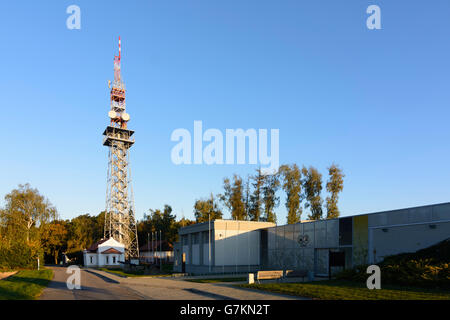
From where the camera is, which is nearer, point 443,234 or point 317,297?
point 317,297

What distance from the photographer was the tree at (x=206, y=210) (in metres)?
67.4

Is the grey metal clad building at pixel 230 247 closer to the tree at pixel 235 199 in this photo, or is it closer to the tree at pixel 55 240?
the tree at pixel 235 199

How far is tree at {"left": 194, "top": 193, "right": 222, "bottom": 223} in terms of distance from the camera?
221 feet

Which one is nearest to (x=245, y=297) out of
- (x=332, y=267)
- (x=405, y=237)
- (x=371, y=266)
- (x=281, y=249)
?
(x=371, y=266)

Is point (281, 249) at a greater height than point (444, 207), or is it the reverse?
point (444, 207)

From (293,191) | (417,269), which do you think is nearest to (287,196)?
(293,191)

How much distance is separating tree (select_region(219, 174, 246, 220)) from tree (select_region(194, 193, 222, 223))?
6.60m

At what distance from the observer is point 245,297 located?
15.3m

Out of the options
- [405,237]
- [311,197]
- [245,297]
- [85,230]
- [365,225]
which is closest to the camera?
Answer: [245,297]

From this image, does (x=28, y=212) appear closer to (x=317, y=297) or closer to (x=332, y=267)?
(x=332, y=267)

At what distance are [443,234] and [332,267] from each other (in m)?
9.38

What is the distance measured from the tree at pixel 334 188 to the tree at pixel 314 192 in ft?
4.47

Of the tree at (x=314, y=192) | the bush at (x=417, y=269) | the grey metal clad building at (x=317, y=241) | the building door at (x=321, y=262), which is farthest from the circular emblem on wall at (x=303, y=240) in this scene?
the tree at (x=314, y=192)
